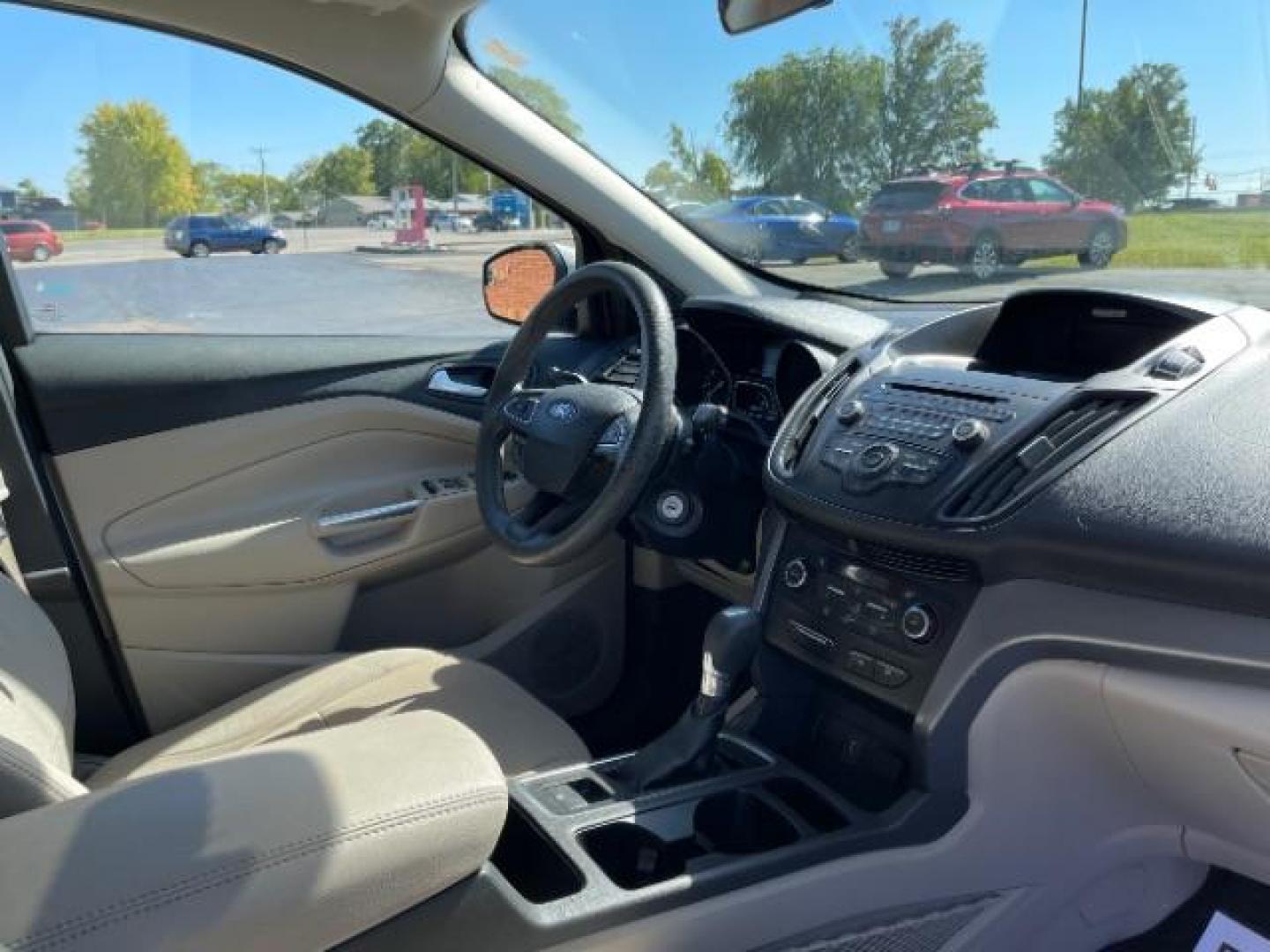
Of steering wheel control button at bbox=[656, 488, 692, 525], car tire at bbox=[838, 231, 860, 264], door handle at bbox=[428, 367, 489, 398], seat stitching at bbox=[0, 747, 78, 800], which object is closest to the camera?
seat stitching at bbox=[0, 747, 78, 800]

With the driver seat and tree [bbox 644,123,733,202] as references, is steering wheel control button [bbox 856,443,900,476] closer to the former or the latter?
the driver seat

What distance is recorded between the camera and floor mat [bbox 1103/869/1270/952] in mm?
1755

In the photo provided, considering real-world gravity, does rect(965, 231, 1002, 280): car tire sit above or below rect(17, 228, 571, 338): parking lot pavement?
above

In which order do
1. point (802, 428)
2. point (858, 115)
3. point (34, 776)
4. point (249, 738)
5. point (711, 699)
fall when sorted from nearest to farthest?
point (34, 776)
point (711, 699)
point (802, 428)
point (249, 738)
point (858, 115)

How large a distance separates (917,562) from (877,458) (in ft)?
0.55

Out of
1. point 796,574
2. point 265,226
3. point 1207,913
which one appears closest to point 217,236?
point 265,226

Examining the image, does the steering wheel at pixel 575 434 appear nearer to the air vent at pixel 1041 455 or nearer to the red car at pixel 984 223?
the air vent at pixel 1041 455

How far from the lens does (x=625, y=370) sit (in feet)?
7.68

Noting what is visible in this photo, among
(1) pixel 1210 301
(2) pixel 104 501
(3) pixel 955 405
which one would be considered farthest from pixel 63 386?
(1) pixel 1210 301

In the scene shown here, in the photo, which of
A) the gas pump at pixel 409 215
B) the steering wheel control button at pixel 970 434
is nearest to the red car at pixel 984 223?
the steering wheel control button at pixel 970 434

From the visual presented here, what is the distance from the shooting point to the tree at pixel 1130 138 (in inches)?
68.2

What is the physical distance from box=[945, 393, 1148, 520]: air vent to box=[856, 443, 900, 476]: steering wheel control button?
0.46 ft

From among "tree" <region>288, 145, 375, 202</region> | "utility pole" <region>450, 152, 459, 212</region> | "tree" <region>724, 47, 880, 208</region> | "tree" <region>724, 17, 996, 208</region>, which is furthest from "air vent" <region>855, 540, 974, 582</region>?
"tree" <region>288, 145, 375, 202</region>

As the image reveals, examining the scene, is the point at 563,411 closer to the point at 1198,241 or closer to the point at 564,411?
the point at 564,411
